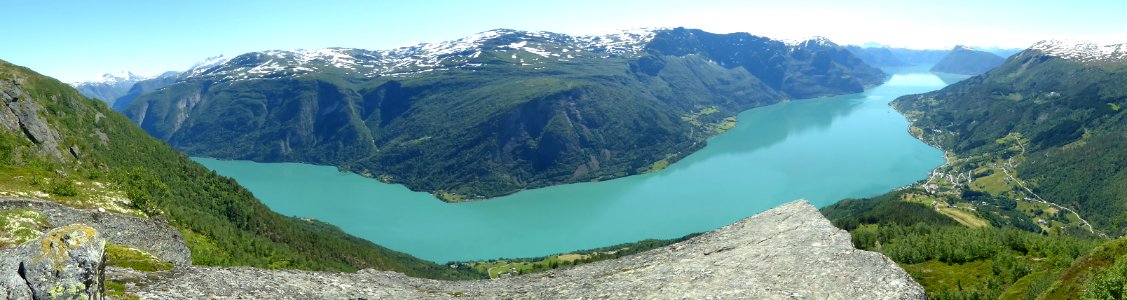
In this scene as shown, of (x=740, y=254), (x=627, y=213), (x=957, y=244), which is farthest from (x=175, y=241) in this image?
(x=627, y=213)

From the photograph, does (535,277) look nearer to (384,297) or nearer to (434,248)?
(384,297)

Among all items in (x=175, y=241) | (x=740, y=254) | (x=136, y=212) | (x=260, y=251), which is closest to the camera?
(x=740, y=254)

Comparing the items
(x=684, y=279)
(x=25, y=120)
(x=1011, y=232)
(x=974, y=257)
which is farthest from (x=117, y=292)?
(x=1011, y=232)

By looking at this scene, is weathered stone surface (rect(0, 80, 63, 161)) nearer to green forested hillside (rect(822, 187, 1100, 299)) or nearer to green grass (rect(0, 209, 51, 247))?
green grass (rect(0, 209, 51, 247))

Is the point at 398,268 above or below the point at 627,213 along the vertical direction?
above

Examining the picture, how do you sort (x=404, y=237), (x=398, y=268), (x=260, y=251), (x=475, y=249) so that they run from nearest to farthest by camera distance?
1. (x=260, y=251)
2. (x=398, y=268)
3. (x=475, y=249)
4. (x=404, y=237)

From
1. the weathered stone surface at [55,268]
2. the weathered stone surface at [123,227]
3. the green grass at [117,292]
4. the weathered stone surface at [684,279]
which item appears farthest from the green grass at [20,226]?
the weathered stone surface at [55,268]

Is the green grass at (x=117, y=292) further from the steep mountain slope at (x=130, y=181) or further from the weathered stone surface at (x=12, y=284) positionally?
the steep mountain slope at (x=130, y=181)
